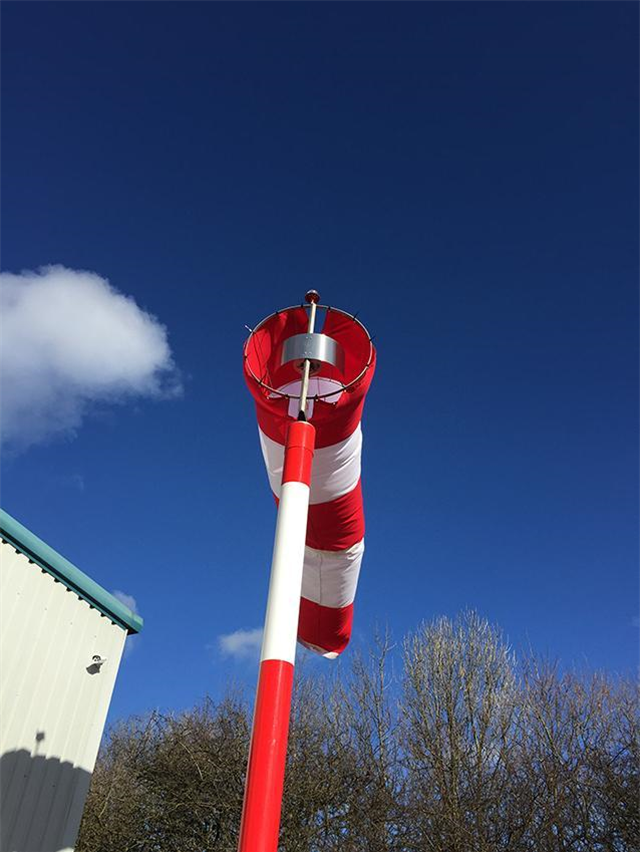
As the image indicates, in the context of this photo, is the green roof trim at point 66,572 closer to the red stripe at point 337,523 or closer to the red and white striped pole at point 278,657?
the red stripe at point 337,523

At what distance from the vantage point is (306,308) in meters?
4.70

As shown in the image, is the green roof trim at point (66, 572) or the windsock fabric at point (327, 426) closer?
the windsock fabric at point (327, 426)

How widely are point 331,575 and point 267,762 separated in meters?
2.20

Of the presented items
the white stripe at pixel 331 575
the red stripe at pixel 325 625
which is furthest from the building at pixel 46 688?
the white stripe at pixel 331 575

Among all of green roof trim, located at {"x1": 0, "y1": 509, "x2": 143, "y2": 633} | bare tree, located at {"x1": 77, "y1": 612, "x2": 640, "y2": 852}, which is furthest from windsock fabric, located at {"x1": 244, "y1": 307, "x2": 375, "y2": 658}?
bare tree, located at {"x1": 77, "y1": 612, "x2": 640, "y2": 852}

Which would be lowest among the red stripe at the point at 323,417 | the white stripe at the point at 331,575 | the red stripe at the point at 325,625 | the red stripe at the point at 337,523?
the red stripe at the point at 325,625

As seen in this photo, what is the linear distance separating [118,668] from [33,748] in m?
1.20

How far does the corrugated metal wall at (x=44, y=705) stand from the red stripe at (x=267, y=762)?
348cm

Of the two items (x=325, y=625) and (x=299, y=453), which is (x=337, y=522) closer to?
(x=299, y=453)

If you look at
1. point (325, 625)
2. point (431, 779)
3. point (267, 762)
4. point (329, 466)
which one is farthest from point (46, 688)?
point (431, 779)

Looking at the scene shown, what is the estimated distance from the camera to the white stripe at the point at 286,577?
3.45 meters

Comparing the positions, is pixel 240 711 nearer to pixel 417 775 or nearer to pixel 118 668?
pixel 417 775

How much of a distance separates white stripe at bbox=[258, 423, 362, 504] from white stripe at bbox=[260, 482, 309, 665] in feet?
1.73

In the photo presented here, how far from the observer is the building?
572 cm
